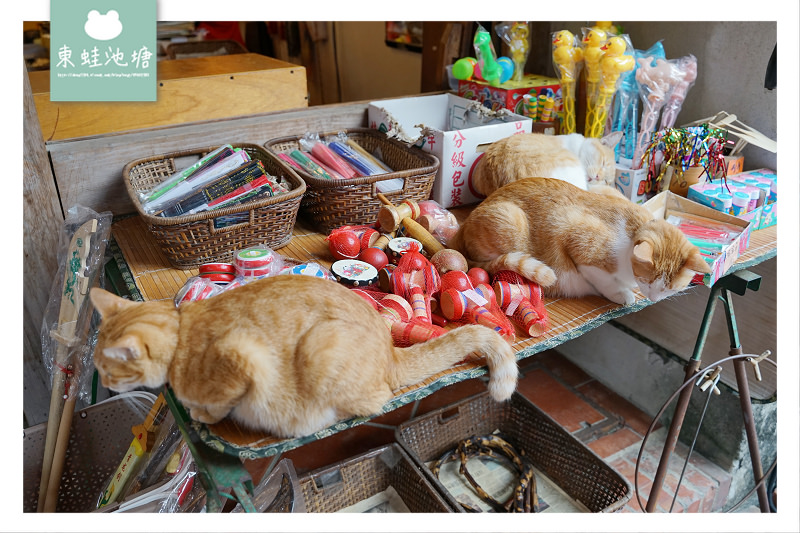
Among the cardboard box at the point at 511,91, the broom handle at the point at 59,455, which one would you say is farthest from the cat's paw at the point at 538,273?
the broom handle at the point at 59,455

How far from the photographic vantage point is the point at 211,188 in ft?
5.24

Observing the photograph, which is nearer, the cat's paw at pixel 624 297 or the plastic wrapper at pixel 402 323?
the plastic wrapper at pixel 402 323

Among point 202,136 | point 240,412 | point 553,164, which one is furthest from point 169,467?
point 553,164

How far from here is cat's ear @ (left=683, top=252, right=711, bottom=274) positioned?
127 centimetres

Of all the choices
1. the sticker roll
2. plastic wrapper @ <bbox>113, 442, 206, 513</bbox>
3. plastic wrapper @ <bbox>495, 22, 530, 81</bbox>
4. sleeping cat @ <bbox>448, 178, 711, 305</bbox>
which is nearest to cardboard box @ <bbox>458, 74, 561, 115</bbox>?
plastic wrapper @ <bbox>495, 22, 530, 81</bbox>

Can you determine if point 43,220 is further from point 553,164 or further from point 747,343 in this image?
point 747,343

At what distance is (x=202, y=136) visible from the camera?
6.16 ft

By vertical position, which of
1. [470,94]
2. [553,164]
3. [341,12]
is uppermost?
[341,12]

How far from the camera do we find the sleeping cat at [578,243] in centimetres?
130

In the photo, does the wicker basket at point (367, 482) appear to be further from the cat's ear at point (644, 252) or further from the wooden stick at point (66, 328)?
the cat's ear at point (644, 252)

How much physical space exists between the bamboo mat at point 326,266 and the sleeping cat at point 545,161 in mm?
205

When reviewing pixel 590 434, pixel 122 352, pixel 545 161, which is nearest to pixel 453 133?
pixel 545 161

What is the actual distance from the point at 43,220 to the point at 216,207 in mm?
551

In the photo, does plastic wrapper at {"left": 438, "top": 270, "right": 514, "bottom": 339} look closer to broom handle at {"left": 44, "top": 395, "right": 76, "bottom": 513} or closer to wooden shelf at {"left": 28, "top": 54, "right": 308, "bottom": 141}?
broom handle at {"left": 44, "top": 395, "right": 76, "bottom": 513}
